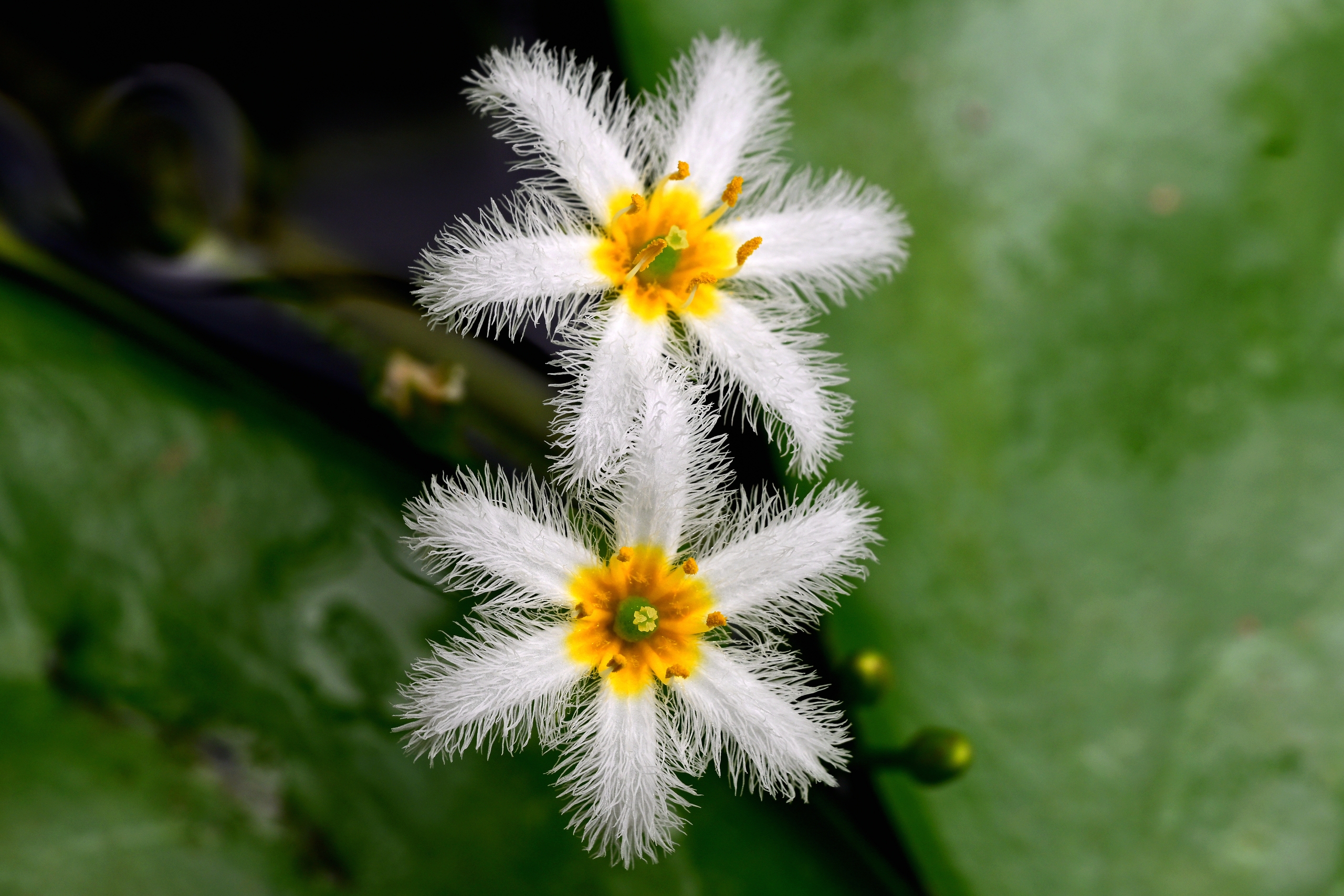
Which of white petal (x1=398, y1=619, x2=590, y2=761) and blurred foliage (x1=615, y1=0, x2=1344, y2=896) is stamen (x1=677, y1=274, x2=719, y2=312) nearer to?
blurred foliage (x1=615, y1=0, x2=1344, y2=896)

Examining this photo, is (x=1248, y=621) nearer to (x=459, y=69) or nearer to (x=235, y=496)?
(x=235, y=496)

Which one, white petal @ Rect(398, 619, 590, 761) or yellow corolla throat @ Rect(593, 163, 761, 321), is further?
yellow corolla throat @ Rect(593, 163, 761, 321)

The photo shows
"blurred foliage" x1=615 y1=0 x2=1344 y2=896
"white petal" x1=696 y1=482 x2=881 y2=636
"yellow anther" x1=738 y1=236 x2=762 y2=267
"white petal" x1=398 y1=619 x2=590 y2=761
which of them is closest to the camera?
"white petal" x1=398 y1=619 x2=590 y2=761

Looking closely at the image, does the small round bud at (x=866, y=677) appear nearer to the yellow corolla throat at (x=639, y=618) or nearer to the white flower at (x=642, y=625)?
the white flower at (x=642, y=625)

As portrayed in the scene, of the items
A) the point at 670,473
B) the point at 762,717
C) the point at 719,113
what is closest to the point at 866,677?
the point at 762,717

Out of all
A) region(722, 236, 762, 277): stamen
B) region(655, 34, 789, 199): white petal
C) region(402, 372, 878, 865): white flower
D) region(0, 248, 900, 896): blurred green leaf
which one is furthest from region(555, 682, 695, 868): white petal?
region(655, 34, 789, 199): white petal

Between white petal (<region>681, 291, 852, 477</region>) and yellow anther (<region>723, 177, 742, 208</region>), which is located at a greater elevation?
yellow anther (<region>723, 177, 742, 208</region>)

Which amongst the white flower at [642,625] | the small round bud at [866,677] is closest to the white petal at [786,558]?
the white flower at [642,625]
